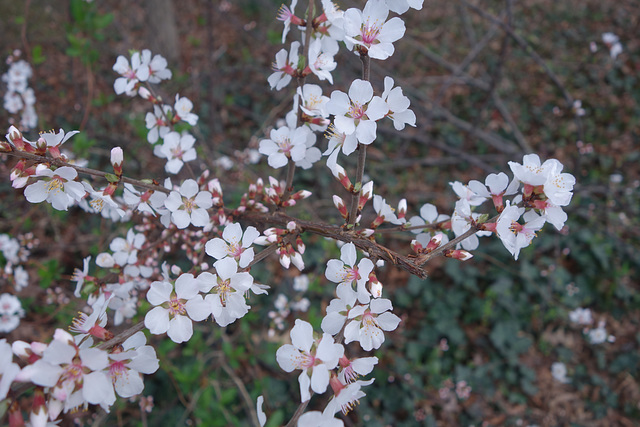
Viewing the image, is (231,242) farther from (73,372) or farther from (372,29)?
(372,29)

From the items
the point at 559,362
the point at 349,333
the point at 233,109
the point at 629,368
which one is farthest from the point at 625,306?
the point at 233,109

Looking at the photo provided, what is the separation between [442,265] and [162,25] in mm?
5020

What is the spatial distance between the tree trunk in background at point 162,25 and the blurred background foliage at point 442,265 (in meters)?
0.13

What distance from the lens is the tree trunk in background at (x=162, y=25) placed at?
17.3 ft

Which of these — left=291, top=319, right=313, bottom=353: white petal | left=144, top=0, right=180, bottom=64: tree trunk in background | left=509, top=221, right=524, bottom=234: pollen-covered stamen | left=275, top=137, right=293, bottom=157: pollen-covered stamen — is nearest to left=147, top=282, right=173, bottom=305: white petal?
left=291, top=319, right=313, bottom=353: white petal

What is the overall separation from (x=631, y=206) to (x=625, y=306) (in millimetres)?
1032

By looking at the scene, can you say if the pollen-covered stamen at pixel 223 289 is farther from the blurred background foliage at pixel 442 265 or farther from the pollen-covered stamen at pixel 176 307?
the blurred background foliage at pixel 442 265

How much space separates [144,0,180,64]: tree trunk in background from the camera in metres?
5.28

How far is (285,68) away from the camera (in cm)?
147

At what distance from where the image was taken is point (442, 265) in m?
4.06

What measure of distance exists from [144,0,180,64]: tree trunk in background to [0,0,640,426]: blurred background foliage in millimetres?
133

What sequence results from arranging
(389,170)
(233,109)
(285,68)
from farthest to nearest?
1. (233,109)
2. (389,170)
3. (285,68)

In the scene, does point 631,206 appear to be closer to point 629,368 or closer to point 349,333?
point 629,368

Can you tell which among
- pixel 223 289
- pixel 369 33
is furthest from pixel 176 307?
pixel 369 33
